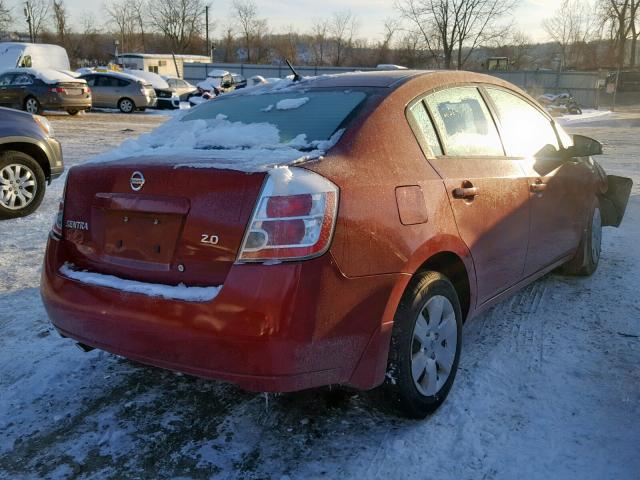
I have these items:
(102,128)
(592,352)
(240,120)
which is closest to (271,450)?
(240,120)

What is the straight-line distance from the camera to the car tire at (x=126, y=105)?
25.6m

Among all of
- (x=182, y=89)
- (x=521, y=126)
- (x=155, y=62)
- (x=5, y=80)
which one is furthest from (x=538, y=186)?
(x=155, y=62)

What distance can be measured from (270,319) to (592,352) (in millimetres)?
2318

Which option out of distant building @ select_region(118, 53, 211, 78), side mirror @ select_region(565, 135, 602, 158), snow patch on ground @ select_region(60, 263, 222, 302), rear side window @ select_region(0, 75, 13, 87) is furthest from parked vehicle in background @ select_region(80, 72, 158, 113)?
distant building @ select_region(118, 53, 211, 78)

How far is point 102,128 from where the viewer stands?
1759 centimetres

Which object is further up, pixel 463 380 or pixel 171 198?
pixel 171 198

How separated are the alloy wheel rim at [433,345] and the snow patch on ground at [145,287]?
0.98 meters

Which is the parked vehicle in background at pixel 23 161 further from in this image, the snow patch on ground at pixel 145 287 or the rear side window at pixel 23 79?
the rear side window at pixel 23 79

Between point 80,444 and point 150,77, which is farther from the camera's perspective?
point 150,77

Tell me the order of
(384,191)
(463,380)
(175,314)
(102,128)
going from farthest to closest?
1. (102,128)
2. (463,380)
3. (384,191)
4. (175,314)

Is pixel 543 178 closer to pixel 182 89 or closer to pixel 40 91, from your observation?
pixel 40 91

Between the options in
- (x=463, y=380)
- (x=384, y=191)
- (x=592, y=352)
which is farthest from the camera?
(x=592, y=352)

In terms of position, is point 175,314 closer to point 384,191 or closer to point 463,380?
point 384,191

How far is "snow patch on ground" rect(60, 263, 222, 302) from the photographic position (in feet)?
7.62
